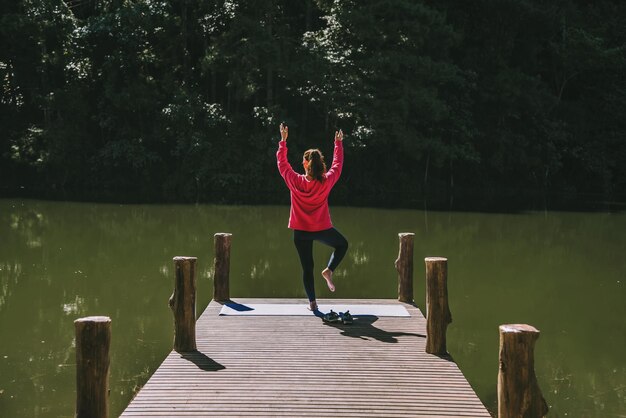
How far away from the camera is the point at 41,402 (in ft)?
19.6

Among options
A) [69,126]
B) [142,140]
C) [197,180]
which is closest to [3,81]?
[69,126]

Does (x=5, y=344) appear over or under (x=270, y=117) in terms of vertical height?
under

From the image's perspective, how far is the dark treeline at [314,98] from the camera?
2675cm

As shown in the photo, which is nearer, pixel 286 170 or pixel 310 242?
pixel 286 170

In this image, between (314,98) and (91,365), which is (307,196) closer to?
(91,365)

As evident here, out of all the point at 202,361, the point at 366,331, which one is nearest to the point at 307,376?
the point at 202,361

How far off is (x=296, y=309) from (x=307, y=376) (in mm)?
2316

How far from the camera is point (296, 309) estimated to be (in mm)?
7711

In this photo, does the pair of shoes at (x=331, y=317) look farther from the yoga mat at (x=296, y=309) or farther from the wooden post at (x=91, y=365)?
the wooden post at (x=91, y=365)

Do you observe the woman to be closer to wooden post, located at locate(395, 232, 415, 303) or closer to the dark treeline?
wooden post, located at locate(395, 232, 415, 303)

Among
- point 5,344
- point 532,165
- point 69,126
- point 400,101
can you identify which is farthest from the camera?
point 532,165

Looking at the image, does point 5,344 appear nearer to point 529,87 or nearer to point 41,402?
point 41,402

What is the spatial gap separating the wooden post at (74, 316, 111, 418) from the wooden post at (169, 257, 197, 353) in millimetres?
1802

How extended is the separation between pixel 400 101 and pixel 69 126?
13.4 metres
